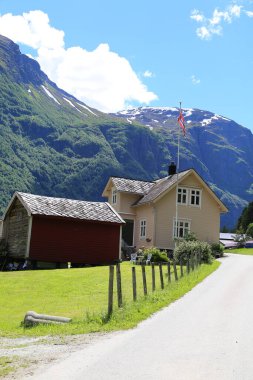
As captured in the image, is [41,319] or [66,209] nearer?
[41,319]

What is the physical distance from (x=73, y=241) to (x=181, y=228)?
13.6 metres

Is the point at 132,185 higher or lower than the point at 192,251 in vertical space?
higher

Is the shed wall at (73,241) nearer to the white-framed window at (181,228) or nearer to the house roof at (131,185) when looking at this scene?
the white-framed window at (181,228)

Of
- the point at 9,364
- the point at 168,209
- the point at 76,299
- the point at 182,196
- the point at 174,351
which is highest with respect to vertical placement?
the point at 182,196

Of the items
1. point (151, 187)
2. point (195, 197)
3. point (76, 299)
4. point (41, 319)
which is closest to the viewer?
point (41, 319)

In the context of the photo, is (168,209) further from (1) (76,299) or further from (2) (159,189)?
(1) (76,299)

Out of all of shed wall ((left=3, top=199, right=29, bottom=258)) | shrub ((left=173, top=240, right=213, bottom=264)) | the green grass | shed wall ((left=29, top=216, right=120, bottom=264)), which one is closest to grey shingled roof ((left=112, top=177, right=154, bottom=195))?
shed wall ((left=29, top=216, right=120, bottom=264))

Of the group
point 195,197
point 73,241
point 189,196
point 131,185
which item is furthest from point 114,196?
point 73,241

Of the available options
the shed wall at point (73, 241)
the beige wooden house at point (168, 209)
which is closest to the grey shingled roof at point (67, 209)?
the shed wall at point (73, 241)

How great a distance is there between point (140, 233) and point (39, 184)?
475ft

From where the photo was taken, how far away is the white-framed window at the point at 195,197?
157ft

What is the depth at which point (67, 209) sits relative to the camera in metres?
37.6

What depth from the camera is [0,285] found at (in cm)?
2420

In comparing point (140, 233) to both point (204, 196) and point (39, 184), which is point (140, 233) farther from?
point (39, 184)
